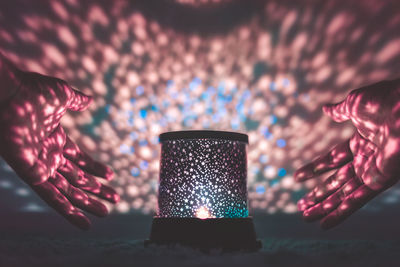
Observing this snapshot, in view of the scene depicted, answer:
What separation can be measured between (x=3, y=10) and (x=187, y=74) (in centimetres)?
61

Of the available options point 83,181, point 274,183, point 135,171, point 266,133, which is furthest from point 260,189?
point 83,181

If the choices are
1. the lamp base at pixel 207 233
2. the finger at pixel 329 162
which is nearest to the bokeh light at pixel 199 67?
the finger at pixel 329 162

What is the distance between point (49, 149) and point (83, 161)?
15 centimetres

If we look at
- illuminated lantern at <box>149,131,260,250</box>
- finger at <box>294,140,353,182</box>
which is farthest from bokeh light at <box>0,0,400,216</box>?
illuminated lantern at <box>149,131,260,250</box>

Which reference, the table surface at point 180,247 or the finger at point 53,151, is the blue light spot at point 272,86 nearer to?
the table surface at point 180,247

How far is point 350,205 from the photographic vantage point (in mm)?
890

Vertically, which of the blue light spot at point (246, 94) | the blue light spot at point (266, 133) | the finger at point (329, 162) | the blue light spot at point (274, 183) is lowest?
the finger at point (329, 162)

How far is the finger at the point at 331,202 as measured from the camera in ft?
3.04

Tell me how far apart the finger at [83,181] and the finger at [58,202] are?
0.26 feet

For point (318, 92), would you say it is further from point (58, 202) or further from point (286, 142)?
point (58, 202)

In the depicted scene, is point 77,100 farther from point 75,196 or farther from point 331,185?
point 331,185

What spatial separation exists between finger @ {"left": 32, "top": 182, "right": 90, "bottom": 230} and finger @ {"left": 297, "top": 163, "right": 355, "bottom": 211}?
2.19 ft

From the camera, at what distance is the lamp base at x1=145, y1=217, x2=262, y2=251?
77 centimetres

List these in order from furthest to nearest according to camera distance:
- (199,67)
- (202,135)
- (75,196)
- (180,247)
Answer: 1. (199,67)
2. (75,196)
3. (202,135)
4. (180,247)
